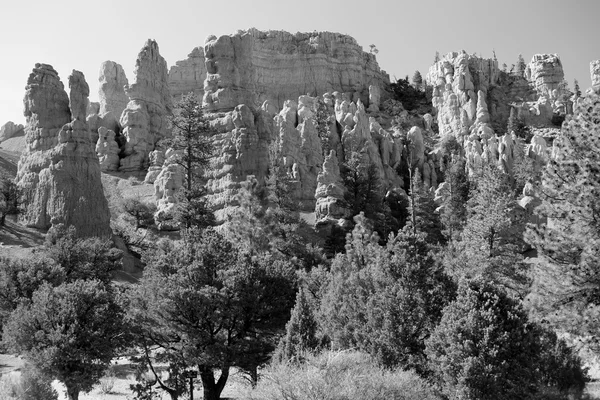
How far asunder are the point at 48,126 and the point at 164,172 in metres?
12.2

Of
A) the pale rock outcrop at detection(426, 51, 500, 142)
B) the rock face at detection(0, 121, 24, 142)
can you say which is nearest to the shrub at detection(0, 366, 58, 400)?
the pale rock outcrop at detection(426, 51, 500, 142)

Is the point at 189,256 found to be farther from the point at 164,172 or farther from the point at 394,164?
the point at 394,164

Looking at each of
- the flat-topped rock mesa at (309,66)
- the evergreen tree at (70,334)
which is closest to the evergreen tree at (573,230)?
the evergreen tree at (70,334)

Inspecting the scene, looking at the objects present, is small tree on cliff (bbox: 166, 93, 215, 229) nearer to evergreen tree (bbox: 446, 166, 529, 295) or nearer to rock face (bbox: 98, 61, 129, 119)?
evergreen tree (bbox: 446, 166, 529, 295)

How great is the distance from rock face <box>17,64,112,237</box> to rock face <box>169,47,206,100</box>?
5950 cm

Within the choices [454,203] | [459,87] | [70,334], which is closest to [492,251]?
[454,203]

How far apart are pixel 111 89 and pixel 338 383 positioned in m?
72.3

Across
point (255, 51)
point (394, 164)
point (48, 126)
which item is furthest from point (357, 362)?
point (255, 51)

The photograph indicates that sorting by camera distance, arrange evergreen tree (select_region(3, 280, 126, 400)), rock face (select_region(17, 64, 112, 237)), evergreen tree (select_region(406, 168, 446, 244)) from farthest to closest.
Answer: evergreen tree (select_region(406, 168, 446, 244)), rock face (select_region(17, 64, 112, 237)), evergreen tree (select_region(3, 280, 126, 400))

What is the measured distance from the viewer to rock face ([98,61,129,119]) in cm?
7950

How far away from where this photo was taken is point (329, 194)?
52.6m

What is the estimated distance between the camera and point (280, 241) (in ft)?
131

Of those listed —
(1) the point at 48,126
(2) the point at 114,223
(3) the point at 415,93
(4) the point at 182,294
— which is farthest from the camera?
(3) the point at 415,93

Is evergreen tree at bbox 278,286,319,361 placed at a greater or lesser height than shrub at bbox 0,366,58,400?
greater
